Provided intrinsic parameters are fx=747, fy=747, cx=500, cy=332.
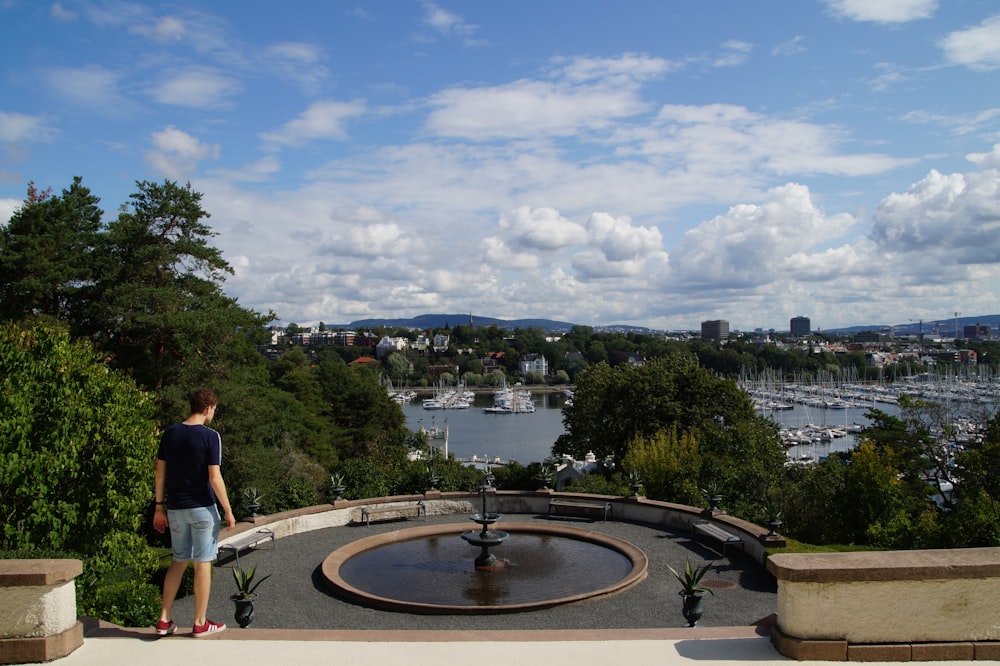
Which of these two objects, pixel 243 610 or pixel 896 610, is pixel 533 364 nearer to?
pixel 243 610

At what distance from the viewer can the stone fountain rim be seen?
1106 cm

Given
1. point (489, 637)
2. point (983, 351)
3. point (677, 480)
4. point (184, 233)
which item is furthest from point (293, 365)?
point (983, 351)

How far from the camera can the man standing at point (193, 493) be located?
20.5ft

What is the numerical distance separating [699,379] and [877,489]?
1781cm

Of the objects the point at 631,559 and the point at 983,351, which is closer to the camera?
the point at 631,559

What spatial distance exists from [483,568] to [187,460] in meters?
8.51

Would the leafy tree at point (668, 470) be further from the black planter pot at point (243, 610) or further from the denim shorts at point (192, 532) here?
the denim shorts at point (192, 532)

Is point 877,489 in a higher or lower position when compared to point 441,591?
higher

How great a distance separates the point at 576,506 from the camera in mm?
17906

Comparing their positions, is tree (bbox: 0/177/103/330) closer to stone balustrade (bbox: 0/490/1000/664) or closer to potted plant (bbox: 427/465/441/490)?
potted plant (bbox: 427/465/441/490)

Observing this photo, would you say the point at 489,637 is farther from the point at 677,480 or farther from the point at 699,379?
the point at 699,379

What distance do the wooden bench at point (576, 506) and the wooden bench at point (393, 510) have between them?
3145 mm

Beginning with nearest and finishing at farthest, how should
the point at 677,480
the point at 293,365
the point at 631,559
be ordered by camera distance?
the point at 631,559, the point at 677,480, the point at 293,365

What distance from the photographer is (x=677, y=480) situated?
64.1ft
